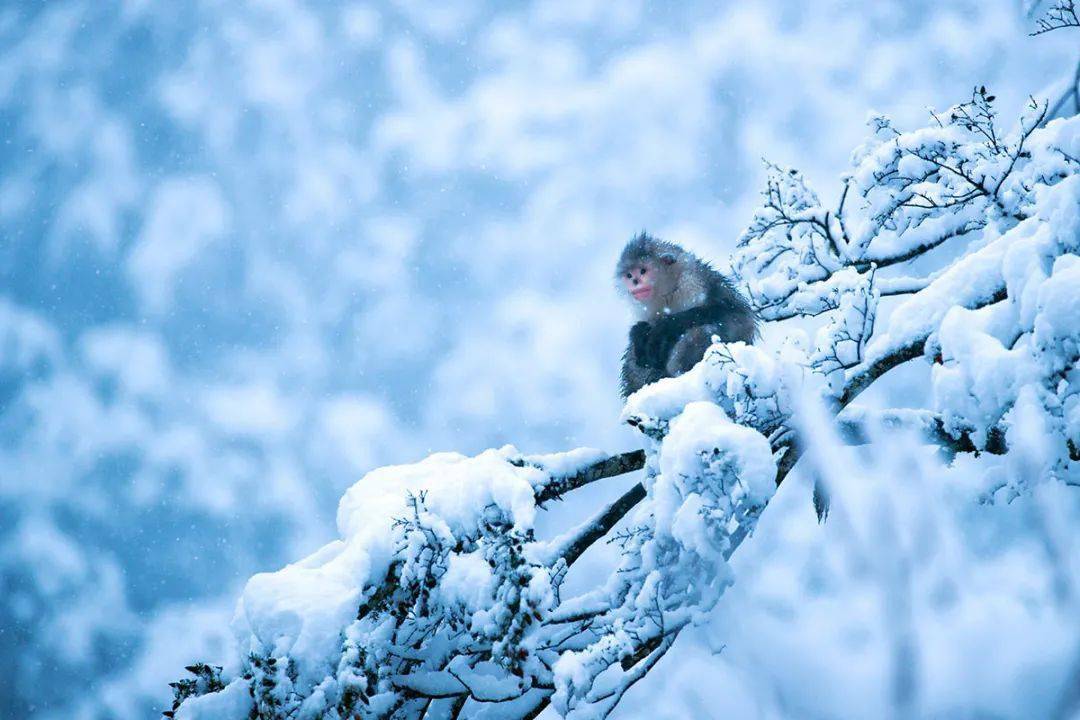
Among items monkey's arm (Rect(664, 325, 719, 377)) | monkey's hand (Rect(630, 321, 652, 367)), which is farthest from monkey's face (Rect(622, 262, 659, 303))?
monkey's arm (Rect(664, 325, 719, 377))

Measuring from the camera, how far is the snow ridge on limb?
2135 millimetres

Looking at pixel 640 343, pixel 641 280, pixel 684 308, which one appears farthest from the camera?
pixel 641 280

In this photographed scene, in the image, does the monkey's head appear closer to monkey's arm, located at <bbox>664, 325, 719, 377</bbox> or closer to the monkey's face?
the monkey's face

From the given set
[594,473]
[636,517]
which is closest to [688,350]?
[594,473]

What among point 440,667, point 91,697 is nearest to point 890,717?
point 440,667

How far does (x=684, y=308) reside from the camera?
17.6ft

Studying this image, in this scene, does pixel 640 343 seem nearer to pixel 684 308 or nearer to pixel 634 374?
pixel 634 374

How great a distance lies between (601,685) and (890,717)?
1.32m

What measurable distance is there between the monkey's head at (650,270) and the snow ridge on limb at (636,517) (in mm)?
2428

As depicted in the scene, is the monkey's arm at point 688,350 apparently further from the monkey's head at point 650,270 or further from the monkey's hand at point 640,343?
the monkey's head at point 650,270

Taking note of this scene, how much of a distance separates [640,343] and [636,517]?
2.52 m

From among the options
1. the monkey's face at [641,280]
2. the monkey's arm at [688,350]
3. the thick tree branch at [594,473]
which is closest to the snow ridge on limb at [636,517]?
the thick tree branch at [594,473]

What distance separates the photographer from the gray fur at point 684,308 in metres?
4.65

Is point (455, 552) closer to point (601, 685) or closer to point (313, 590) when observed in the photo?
point (313, 590)
